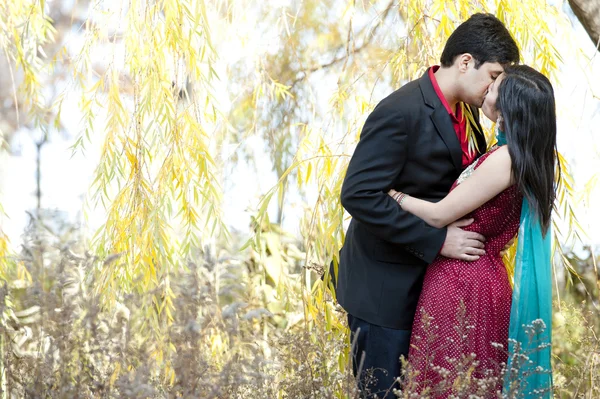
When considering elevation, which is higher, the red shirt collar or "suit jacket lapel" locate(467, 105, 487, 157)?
the red shirt collar

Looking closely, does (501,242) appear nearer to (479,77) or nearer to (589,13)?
(479,77)

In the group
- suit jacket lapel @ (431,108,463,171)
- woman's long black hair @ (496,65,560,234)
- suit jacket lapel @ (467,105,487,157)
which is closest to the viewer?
woman's long black hair @ (496,65,560,234)

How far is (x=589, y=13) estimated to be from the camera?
276 cm

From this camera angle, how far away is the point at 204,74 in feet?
8.80

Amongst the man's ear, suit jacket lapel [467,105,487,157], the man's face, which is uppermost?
the man's ear

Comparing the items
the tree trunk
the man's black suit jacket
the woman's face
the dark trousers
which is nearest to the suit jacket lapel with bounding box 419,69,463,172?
the man's black suit jacket

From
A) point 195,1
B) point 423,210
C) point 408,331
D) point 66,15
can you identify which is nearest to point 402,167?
point 423,210

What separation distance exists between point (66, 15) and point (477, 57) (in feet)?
19.5

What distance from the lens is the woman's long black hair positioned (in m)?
1.85

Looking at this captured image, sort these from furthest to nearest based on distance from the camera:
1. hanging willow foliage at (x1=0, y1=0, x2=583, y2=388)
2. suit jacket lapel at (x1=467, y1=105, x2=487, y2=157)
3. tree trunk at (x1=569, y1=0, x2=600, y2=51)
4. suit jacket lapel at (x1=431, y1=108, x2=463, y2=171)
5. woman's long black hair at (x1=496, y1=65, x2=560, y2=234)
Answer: tree trunk at (x1=569, y1=0, x2=600, y2=51) < hanging willow foliage at (x1=0, y1=0, x2=583, y2=388) < suit jacket lapel at (x1=467, y1=105, x2=487, y2=157) < suit jacket lapel at (x1=431, y1=108, x2=463, y2=171) < woman's long black hair at (x1=496, y1=65, x2=560, y2=234)

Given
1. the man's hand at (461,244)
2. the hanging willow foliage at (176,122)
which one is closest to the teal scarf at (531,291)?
the man's hand at (461,244)

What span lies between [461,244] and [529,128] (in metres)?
0.33

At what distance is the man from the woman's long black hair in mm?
115

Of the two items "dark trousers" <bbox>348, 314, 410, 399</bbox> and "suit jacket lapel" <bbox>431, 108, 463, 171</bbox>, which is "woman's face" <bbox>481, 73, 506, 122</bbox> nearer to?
"suit jacket lapel" <bbox>431, 108, 463, 171</bbox>
